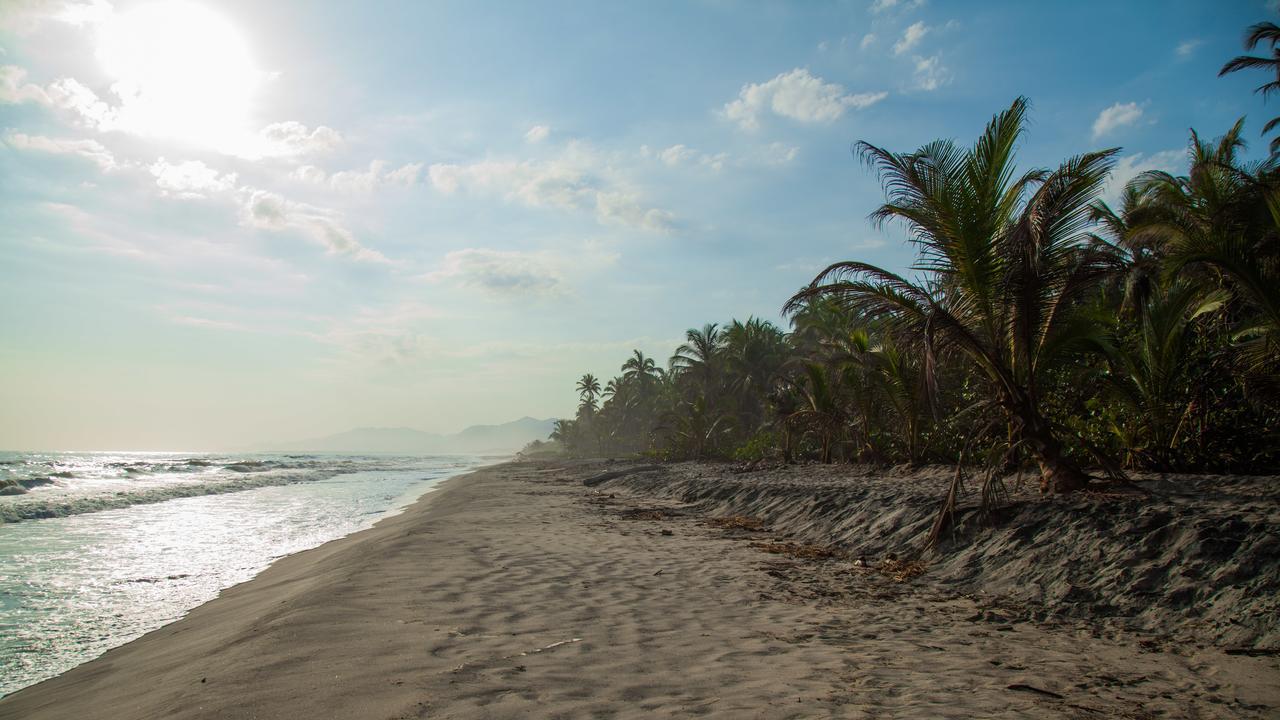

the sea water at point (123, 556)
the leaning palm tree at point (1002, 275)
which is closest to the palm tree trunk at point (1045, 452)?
the leaning palm tree at point (1002, 275)

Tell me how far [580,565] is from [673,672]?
366cm

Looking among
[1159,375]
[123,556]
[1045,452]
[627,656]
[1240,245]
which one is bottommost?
[123,556]

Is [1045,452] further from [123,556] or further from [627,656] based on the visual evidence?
[123,556]

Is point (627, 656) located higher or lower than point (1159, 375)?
lower

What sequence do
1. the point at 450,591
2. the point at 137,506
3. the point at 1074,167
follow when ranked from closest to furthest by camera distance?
the point at 450,591 → the point at 1074,167 → the point at 137,506

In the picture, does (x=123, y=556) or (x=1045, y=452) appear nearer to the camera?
(x=1045, y=452)

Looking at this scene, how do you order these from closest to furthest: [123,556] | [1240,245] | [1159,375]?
[1240,245] → [1159,375] → [123,556]

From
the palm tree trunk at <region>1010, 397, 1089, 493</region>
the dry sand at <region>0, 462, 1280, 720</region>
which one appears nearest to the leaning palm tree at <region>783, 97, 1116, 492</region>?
the palm tree trunk at <region>1010, 397, 1089, 493</region>

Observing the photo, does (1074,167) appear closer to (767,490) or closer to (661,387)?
(767,490)

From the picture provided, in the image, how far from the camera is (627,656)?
12.9 ft

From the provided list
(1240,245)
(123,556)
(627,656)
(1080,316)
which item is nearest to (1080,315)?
(1080,316)

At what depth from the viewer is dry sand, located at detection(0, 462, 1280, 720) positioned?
3.12 m

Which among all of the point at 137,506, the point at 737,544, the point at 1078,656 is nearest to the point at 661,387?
the point at 137,506

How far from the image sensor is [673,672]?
3635 millimetres
